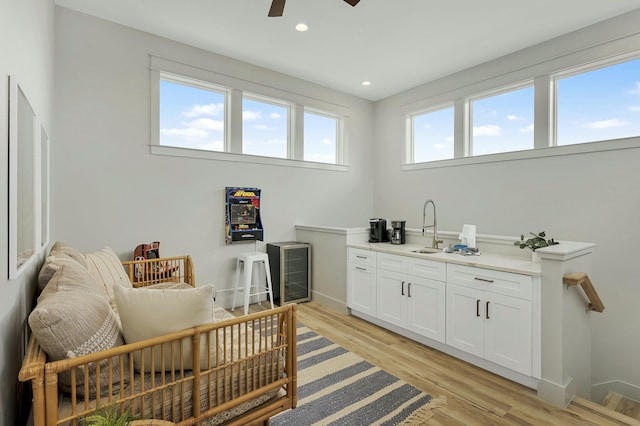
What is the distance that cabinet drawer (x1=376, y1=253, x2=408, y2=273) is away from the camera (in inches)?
126

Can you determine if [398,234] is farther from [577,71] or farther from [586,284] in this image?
[577,71]

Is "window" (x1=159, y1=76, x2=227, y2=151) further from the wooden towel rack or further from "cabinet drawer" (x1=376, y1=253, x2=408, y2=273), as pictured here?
the wooden towel rack

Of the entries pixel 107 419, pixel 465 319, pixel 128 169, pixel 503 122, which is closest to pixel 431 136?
pixel 503 122

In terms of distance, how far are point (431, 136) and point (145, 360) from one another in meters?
4.76

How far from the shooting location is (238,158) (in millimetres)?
4148

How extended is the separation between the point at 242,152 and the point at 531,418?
12.8 feet

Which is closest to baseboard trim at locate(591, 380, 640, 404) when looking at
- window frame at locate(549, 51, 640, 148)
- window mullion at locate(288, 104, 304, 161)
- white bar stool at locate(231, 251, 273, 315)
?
window frame at locate(549, 51, 640, 148)

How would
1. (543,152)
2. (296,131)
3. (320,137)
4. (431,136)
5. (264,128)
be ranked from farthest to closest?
(320,137)
(431,136)
(296,131)
(264,128)
(543,152)

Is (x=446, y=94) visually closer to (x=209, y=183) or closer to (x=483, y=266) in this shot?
(x=483, y=266)

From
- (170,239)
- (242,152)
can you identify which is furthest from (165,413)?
(242,152)

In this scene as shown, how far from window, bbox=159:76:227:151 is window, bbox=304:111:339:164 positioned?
1375 mm

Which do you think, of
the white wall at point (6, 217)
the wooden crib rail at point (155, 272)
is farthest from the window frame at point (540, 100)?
the white wall at point (6, 217)

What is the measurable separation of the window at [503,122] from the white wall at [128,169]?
2843 mm

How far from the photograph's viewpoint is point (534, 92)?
3746mm
